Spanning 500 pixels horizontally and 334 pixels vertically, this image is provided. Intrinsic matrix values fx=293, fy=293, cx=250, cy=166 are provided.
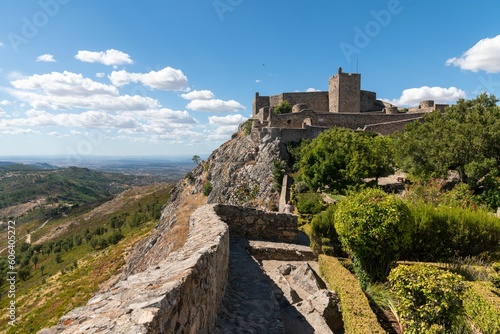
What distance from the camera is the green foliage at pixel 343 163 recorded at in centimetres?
2628

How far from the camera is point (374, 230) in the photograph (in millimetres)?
9062

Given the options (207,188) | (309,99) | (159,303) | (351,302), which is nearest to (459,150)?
(351,302)

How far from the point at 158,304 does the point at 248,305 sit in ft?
12.6

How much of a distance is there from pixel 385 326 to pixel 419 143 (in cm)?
2189

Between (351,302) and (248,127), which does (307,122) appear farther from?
(351,302)

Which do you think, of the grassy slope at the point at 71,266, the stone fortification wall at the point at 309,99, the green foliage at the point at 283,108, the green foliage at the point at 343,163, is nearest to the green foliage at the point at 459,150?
the green foliage at the point at 343,163

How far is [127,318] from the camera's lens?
2584 millimetres

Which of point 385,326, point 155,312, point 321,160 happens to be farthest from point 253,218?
point 321,160

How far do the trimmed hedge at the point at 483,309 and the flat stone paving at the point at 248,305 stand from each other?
532 centimetres

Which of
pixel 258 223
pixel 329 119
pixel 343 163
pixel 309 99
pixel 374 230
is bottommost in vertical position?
pixel 258 223

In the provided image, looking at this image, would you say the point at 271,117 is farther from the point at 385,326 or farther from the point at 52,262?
the point at 52,262

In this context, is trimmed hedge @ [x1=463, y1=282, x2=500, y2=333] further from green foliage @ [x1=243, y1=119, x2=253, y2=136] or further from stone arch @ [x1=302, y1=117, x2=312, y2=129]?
green foliage @ [x1=243, y1=119, x2=253, y2=136]

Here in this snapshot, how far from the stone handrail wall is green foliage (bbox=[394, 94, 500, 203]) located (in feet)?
80.0

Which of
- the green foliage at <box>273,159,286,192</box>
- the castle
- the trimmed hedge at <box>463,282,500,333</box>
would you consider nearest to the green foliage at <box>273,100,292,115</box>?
the castle
